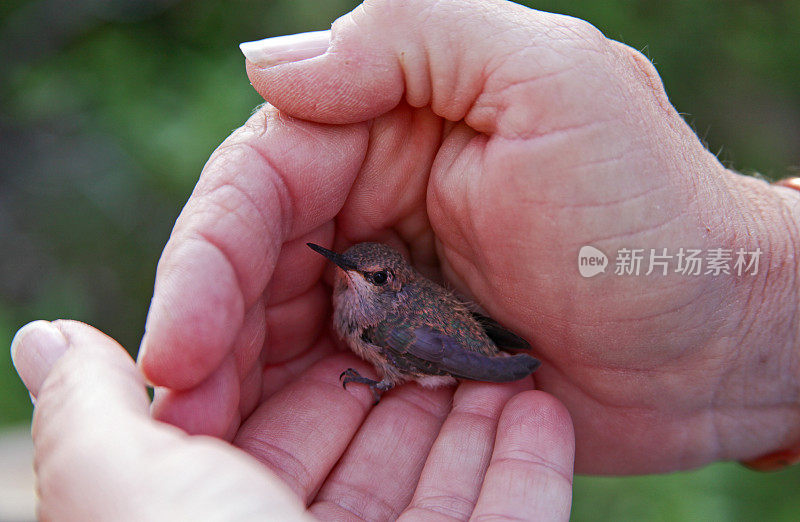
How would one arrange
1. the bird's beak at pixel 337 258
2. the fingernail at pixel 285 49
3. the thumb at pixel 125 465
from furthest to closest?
the bird's beak at pixel 337 258, the fingernail at pixel 285 49, the thumb at pixel 125 465

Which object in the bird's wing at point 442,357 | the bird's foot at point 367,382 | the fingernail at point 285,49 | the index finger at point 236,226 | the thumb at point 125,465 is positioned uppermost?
the fingernail at point 285,49

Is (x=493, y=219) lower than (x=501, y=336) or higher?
higher

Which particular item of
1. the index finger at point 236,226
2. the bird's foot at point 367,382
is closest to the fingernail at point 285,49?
the index finger at point 236,226

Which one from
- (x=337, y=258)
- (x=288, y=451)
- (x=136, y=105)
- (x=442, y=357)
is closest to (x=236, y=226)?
(x=337, y=258)

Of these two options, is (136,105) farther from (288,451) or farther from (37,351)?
(288,451)

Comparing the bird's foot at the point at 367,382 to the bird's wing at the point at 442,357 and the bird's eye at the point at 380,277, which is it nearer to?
the bird's wing at the point at 442,357

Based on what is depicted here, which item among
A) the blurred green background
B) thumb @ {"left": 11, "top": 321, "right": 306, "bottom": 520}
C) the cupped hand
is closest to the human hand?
thumb @ {"left": 11, "top": 321, "right": 306, "bottom": 520}

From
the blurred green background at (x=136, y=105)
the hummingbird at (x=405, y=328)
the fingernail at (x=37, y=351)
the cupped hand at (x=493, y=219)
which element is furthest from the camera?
the blurred green background at (x=136, y=105)
